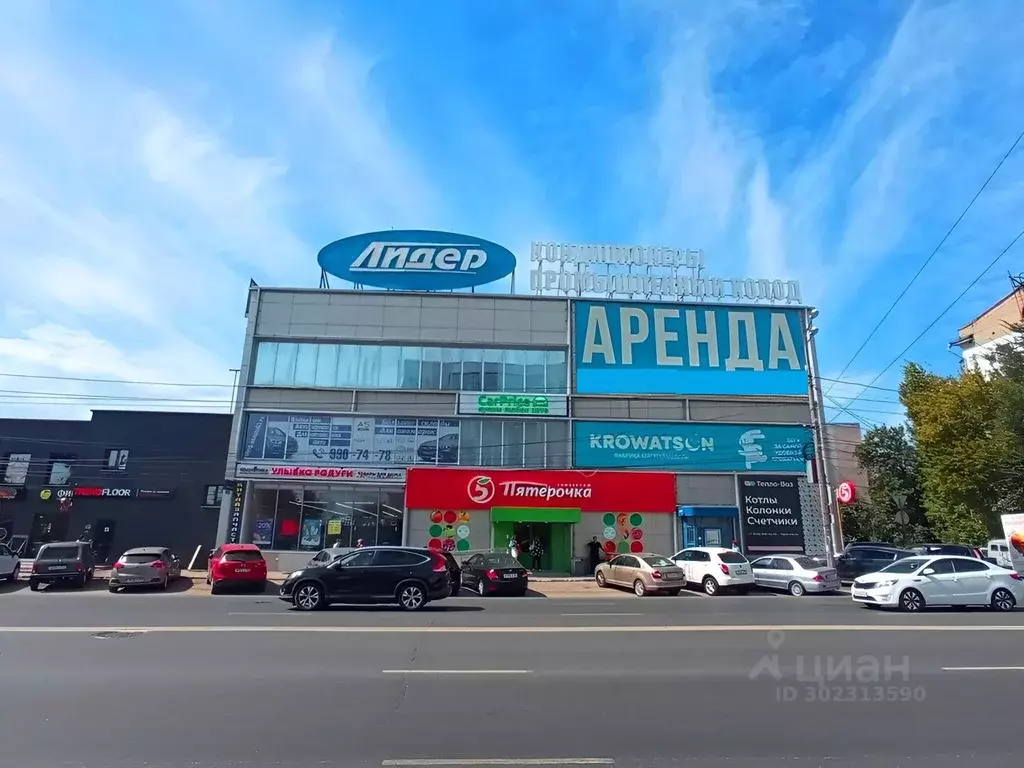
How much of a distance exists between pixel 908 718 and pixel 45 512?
43557mm

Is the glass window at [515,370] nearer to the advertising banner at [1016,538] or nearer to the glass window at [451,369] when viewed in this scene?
the glass window at [451,369]

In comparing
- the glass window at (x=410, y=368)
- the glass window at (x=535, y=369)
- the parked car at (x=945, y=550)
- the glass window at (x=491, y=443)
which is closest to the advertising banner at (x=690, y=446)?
the glass window at (x=535, y=369)

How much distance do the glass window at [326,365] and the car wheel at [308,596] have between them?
1734cm

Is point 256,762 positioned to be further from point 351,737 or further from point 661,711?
point 661,711

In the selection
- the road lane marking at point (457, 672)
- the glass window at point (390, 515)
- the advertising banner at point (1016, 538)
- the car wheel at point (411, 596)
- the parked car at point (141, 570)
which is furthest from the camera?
the glass window at point (390, 515)

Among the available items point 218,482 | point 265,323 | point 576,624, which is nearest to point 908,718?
point 576,624

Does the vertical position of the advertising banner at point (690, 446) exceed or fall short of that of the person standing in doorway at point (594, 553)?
it exceeds it

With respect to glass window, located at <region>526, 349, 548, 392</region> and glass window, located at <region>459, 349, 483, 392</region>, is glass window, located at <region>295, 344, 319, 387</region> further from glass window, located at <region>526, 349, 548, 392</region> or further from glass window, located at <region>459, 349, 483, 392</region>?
glass window, located at <region>526, 349, 548, 392</region>

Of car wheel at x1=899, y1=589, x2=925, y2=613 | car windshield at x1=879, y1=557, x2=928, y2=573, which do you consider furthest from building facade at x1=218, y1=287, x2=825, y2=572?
car wheel at x1=899, y1=589, x2=925, y2=613

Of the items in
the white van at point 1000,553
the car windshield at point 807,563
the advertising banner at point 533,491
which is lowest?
the car windshield at point 807,563

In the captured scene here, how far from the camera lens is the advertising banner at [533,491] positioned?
1224 inches

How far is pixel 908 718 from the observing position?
21.1 ft

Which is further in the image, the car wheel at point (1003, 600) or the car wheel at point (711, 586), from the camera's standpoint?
the car wheel at point (711, 586)

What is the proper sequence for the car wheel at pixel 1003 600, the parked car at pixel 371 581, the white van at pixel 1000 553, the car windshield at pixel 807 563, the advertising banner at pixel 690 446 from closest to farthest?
the parked car at pixel 371 581, the car wheel at pixel 1003 600, the car windshield at pixel 807 563, the white van at pixel 1000 553, the advertising banner at pixel 690 446
